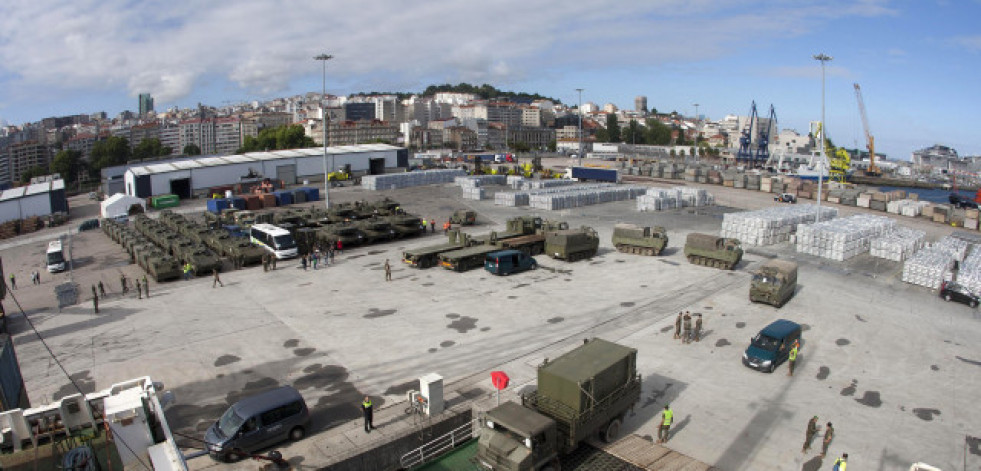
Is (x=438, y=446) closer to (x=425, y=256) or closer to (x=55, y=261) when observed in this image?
(x=425, y=256)

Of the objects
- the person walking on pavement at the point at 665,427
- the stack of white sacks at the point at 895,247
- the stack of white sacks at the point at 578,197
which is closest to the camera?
the person walking on pavement at the point at 665,427

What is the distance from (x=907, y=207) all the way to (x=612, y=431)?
54.0 m

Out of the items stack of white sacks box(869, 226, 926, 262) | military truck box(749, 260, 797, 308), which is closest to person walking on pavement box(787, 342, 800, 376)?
military truck box(749, 260, 797, 308)

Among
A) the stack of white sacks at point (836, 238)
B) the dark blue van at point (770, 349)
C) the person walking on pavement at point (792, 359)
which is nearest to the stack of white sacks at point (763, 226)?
the stack of white sacks at point (836, 238)

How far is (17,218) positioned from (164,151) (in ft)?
314

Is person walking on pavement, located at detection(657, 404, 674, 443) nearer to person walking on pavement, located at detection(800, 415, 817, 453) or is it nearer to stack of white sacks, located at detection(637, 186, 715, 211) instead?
person walking on pavement, located at detection(800, 415, 817, 453)

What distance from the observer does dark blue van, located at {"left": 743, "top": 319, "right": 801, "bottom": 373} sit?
61.3ft

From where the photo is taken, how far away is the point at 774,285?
25078 millimetres

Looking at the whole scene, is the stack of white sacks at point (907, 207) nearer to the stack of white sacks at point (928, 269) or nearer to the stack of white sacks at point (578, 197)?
the stack of white sacks at point (578, 197)

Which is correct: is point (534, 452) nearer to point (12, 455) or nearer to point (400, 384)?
point (400, 384)

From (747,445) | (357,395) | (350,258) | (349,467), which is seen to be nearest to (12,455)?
(349,467)

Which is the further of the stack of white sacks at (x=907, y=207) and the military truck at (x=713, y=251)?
the stack of white sacks at (x=907, y=207)

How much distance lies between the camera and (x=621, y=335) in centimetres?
2195

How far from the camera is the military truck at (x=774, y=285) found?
25.0m
